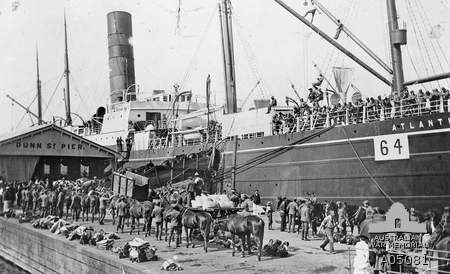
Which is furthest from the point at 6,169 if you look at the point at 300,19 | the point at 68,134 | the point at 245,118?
the point at 300,19

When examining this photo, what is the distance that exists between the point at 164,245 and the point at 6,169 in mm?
18163

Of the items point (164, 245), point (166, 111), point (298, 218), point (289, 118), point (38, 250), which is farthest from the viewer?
point (166, 111)

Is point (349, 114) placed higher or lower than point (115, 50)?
lower

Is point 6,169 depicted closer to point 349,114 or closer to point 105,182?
point 105,182

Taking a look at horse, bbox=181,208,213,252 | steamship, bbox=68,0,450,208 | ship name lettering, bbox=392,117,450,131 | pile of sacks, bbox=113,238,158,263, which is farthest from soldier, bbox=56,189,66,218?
ship name lettering, bbox=392,117,450,131

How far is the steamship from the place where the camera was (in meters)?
15.0

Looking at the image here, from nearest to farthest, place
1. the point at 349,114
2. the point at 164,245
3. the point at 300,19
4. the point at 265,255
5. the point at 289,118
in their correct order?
the point at 265,255
the point at 164,245
the point at 349,114
the point at 289,118
the point at 300,19

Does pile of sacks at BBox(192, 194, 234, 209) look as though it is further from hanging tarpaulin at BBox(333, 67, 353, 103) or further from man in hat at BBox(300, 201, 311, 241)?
hanging tarpaulin at BBox(333, 67, 353, 103)

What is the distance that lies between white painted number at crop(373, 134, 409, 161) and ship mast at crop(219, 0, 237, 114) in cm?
987

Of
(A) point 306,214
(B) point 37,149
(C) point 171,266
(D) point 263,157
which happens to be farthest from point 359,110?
(B) point 37,149

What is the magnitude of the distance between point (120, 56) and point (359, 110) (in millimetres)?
25943

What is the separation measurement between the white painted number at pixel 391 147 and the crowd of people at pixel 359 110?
777 mm

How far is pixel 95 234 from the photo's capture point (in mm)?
12930

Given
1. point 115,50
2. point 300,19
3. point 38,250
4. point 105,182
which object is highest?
point 115,50
